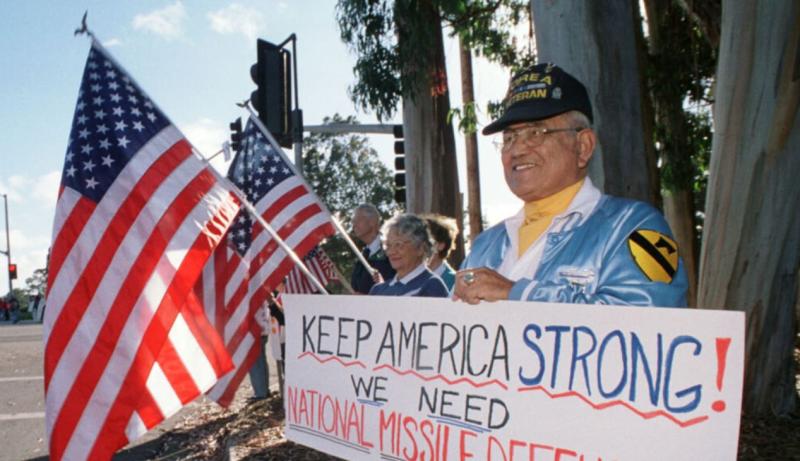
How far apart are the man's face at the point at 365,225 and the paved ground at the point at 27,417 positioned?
2.90 metres

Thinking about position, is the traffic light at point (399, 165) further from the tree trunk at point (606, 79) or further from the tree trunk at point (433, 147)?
the tree trunk at point (606, 79)

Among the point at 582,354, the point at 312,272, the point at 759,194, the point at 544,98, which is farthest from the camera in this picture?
the point at 312,272

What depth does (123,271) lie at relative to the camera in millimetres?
3762

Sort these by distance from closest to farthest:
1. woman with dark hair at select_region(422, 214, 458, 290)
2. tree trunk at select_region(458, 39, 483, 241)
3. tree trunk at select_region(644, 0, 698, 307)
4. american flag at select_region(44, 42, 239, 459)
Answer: american flag at select_region(44, 42, 239, 459), woman with dark hair at select_region(422, 214, 458, 290), tree trunk at select_region(644, 0, 698, 307), tree trunk at select_region(458, 39, 483, 241)

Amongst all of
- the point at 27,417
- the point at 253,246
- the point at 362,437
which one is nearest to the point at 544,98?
the point at 362,437

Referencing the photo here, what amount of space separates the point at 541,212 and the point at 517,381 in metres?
0.59

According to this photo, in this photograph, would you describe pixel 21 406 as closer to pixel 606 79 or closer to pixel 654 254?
pixel 606 79

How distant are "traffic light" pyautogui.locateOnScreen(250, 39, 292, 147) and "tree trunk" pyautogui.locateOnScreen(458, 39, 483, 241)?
959cm

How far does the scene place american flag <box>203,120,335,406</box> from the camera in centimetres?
469

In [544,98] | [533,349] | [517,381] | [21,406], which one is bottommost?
[21,406]

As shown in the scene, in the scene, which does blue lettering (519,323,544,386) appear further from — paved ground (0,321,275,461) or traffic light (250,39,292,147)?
traffic light (250,39,292,147)

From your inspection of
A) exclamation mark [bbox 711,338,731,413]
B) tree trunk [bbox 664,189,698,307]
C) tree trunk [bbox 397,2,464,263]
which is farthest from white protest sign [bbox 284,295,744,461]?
tree trunk [bbox 664,189,698,307]

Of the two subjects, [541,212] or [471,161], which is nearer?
[541,212]

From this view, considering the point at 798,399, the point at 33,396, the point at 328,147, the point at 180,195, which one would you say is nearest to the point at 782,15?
the point at 798,399
